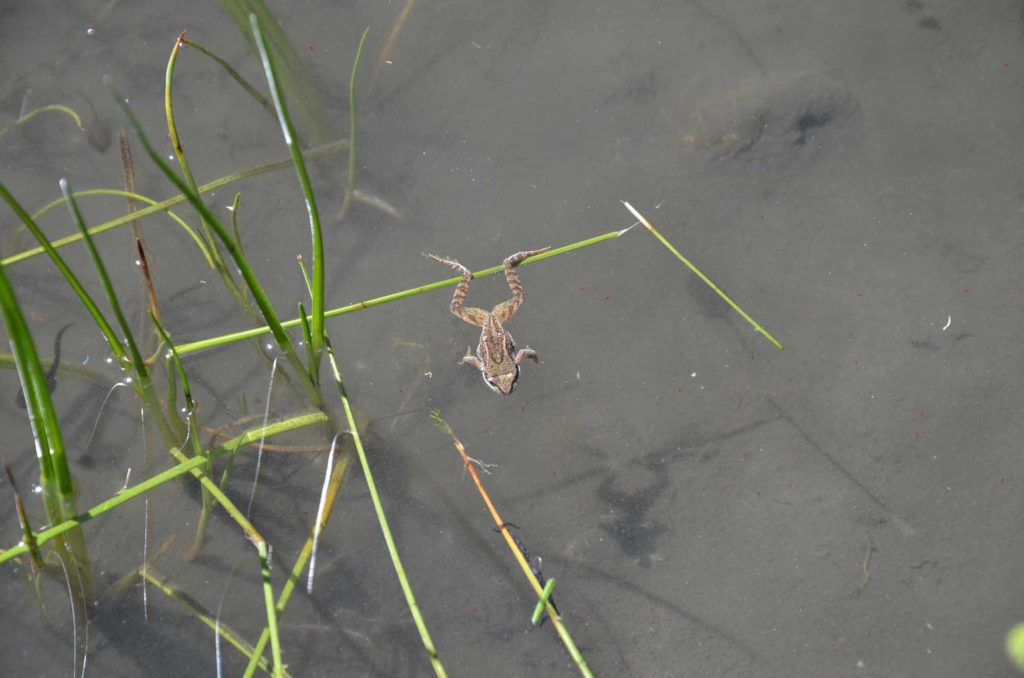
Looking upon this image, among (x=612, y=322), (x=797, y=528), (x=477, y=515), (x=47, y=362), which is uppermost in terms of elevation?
(x=47, y=362)

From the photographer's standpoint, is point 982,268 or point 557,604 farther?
point 982,268

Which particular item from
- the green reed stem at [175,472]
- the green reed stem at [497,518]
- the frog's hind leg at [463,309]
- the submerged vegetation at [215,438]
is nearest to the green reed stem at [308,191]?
the submerged vegetation at [215,438]

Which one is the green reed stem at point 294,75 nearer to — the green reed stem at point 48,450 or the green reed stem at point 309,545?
the green reed stem at point 309,545

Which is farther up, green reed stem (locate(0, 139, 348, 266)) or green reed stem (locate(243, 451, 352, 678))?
green reed stem (locate(0, 139, 348, 266))

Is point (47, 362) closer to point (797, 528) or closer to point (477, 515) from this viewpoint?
point (477, 515)

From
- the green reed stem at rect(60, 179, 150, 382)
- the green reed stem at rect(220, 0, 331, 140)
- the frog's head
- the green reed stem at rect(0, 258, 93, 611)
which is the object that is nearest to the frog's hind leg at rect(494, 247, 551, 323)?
the frog's head

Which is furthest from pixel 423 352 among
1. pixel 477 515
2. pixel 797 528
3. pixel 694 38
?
pixel 694 38

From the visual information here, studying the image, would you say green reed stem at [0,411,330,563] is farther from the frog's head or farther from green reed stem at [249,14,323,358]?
the frog's head
